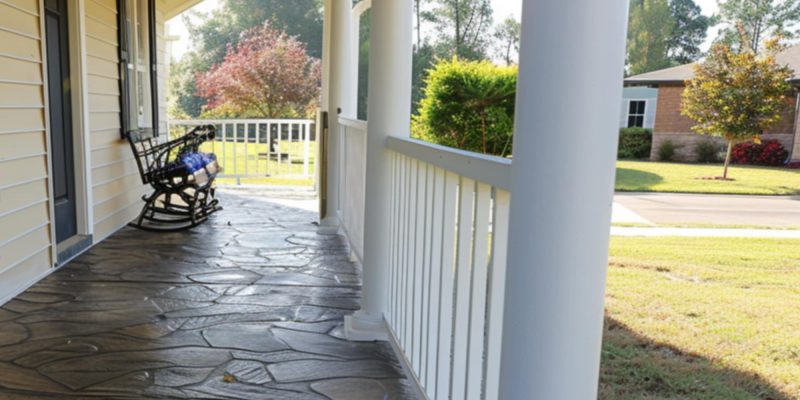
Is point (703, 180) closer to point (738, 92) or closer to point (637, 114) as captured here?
point (738, 92)

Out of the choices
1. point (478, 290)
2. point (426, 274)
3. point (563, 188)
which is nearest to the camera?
point (563, 188)

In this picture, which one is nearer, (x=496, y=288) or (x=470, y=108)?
(x=496, y=288)

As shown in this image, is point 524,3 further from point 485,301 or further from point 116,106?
point 116,106

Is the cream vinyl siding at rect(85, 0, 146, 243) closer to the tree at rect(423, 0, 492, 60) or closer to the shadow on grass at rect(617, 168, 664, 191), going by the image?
the tree at rect(423, 0, 492, 60)

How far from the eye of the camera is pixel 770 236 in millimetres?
6680

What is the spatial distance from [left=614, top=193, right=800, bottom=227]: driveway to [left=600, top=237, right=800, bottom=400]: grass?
1899mm

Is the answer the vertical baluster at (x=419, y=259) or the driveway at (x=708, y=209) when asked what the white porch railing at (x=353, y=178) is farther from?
the driveway at (x=708, y=209)

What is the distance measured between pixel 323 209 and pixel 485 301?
4.26 meters

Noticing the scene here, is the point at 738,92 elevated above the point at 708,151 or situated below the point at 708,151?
above

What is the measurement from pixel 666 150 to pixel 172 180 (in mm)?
12189

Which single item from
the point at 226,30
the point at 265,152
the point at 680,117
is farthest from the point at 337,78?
the point at 226,30

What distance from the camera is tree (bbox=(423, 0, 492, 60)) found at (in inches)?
236

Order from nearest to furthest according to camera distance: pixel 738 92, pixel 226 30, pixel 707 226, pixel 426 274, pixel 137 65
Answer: pixel 426 274
pixel 137 65
pixel 707 226
pixel 738 92
pixel 226 30

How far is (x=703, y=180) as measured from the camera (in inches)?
461
